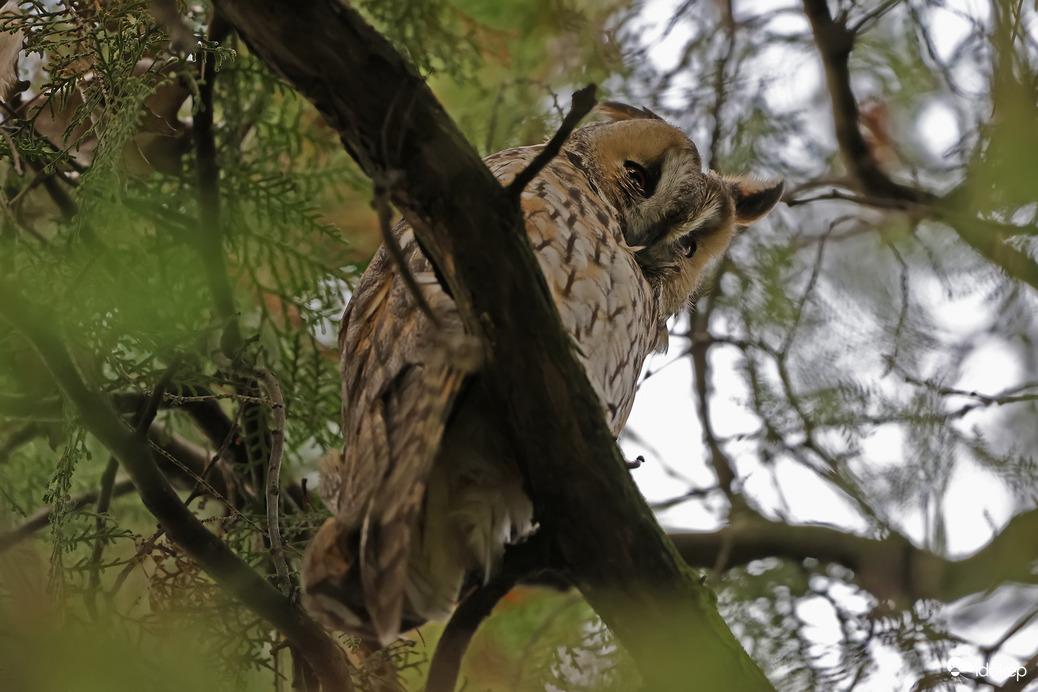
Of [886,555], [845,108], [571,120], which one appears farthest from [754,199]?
[571,120]

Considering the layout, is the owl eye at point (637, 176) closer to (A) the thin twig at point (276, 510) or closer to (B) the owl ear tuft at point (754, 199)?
(B) the owl ear tuft at point (754, 199)

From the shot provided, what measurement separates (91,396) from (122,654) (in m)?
0.51

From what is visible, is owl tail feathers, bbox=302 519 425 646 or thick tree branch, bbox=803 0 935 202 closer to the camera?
owl tail feathers, bbox=302 519 425 646

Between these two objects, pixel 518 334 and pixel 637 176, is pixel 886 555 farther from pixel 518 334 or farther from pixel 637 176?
pixel 518 334

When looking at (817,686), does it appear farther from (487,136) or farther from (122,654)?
(487,136)

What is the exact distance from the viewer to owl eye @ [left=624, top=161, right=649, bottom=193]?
102 inches

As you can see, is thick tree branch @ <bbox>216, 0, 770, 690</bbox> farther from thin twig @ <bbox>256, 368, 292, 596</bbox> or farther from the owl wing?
thin twig @ <bbox>256, 368, 292, 596</bbox>

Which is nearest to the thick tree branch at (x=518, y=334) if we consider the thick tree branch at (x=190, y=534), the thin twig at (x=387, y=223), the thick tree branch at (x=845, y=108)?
the thin twig at (x=387, y=223)

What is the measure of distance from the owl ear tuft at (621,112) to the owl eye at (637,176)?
1.10 ft

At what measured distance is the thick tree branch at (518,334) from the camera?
3.84 ft

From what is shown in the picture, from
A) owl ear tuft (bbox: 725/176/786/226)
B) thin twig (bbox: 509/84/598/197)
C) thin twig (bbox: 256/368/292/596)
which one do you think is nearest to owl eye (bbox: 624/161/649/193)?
owl ear tuft (bbox: 725/176/786/226)

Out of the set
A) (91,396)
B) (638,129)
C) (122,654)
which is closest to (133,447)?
(91,396)

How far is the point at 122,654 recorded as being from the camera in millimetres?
1210

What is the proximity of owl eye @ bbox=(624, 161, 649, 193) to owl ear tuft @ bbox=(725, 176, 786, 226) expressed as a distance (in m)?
0.46
